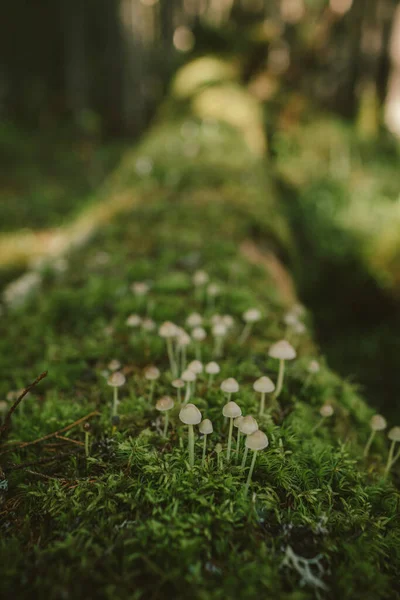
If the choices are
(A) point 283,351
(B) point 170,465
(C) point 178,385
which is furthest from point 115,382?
(A) point 283,351

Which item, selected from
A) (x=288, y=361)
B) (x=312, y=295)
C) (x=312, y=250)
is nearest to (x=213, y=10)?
(x=312, y=250)

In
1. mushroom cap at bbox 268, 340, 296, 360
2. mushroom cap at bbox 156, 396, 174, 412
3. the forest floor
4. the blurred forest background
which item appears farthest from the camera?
the blurred forest background

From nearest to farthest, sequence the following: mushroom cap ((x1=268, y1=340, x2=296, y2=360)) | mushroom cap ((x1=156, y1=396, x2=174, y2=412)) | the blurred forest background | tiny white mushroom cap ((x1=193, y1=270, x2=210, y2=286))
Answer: mushroom cap ((x1=156, y1=396, x2=174, y2=412)), mushroom cap ((x1=268, y1=340, x2=296, y2=360)), tiny white mushroom cap ((x1=193, y1=270, x2=210, y2=286)), the blurred forest background

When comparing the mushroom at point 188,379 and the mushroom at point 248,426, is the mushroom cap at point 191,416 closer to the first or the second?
the mushroom at point 248,426

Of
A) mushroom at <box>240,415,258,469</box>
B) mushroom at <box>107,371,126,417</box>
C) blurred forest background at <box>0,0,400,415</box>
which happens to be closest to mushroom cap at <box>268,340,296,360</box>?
mushroom at <box>240,415,258,469</box>

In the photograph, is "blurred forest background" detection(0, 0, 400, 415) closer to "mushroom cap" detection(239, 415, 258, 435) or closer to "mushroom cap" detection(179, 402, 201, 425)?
"mushroom cap" detection(239, 415, 258, 435)

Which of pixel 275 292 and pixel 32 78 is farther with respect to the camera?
pixel 32 78

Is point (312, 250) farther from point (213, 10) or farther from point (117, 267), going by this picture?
point (213, 10)
